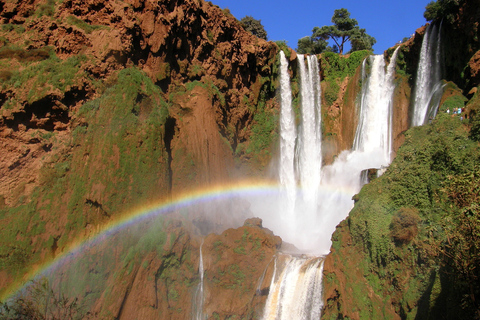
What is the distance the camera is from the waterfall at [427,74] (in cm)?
2206

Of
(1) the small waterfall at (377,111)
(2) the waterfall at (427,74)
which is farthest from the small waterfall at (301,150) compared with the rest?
(2) the waterfall at (427,74)

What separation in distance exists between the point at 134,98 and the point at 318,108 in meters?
16.1

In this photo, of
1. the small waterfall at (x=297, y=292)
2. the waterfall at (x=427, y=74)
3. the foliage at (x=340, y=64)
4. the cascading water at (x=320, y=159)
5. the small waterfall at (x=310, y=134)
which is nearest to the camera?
the small waterfall at (x=297, y=292)

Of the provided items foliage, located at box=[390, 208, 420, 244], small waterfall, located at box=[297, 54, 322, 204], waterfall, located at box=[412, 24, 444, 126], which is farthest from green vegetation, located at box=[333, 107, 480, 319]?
small waterfall, located at box=[297, 54, 322, 204]

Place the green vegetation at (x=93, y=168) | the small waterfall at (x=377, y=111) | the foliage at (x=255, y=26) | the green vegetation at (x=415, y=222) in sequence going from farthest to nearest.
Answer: the foliage at (x=255, y=26), the small waterfall at (x=377, y=111), the green vegetation at (x=93, y=168), the green vegetation at (x=415, y=222)

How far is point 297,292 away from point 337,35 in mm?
36020

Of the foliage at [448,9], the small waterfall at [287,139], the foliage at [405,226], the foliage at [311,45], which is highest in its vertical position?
the foliage at [311,45]

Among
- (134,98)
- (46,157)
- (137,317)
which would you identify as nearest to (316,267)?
(137,317)

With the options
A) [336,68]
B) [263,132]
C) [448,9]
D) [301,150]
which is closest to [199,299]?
[263,132]

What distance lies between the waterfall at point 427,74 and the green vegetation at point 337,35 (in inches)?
796

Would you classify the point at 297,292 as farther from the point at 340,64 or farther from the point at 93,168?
the point at 340,64

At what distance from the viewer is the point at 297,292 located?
16.4 meters

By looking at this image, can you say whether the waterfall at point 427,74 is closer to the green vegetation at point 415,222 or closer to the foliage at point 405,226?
the green vegetation at point 415,222

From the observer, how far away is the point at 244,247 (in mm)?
18500
